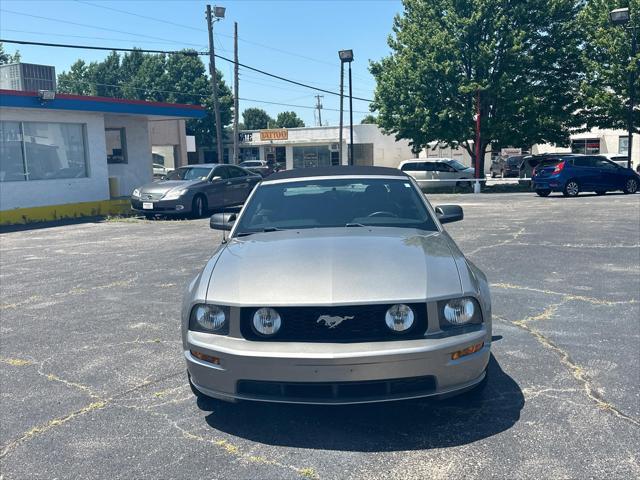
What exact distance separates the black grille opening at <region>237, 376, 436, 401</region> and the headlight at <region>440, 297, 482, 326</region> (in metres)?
0.36

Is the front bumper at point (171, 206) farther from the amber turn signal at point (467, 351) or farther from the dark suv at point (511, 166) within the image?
the dark suv at point (511, 166)

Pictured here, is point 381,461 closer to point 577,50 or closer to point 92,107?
point 92,107

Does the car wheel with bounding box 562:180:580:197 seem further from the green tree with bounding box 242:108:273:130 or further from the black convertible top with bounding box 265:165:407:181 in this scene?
the green tree with bounding box 242:108:273:130

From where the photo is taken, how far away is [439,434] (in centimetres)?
341

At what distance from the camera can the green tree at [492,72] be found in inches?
1068

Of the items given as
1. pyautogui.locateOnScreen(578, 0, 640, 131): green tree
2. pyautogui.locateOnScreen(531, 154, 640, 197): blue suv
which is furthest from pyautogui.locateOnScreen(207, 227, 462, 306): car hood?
pyautogui.locateOnScreen(578, 0, 640, 131): green tree

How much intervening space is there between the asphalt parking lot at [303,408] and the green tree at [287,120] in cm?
9340

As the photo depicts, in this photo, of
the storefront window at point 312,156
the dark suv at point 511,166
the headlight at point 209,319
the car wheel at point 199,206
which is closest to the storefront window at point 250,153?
the storefront window at point 312,156

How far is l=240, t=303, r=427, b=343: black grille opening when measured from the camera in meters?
3.18

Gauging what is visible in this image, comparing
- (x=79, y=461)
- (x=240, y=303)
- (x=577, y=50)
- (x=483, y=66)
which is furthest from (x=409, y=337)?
(x=577, y=50)

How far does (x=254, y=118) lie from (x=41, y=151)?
246 ft

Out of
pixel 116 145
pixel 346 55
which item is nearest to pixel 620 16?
pixel 346 55

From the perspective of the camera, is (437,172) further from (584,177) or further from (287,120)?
(287,120)

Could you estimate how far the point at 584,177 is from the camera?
20.7 m
